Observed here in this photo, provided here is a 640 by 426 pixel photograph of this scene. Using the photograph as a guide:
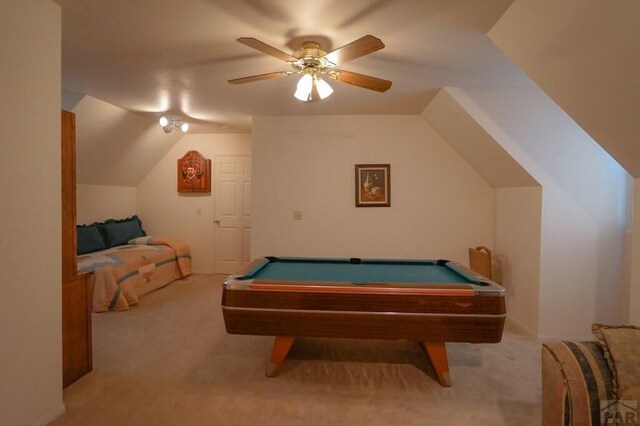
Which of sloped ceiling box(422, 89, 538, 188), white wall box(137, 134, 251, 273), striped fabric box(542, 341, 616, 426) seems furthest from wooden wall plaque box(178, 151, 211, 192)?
striped fabric box(542, 341, 616, 426)

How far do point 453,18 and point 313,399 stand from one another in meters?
2.54

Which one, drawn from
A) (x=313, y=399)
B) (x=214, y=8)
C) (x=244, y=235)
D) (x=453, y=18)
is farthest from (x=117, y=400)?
(x=244, y=235)

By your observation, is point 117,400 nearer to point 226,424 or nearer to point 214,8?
point 226,424

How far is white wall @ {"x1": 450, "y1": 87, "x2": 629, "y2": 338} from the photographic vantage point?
303 centimetres

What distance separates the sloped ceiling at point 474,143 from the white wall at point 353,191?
20cm

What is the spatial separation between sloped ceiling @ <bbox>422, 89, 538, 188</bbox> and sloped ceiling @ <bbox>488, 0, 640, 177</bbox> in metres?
1.13

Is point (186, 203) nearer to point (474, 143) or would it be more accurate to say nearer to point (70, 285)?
point (70, 285)

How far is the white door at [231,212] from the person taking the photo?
227 inches

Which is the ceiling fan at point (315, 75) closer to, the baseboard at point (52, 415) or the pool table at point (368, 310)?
the pool table at point (368, 310)

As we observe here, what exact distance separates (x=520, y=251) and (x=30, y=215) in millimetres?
3996

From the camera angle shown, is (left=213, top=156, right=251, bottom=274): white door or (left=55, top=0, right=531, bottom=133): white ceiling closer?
(left=55, top=0, right=531, bottom=133): white ceiling

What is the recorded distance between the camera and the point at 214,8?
1969mm

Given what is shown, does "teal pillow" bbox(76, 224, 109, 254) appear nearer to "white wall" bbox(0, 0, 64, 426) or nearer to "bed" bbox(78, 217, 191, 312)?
"bed" bbox(78, 217, 191, 312)

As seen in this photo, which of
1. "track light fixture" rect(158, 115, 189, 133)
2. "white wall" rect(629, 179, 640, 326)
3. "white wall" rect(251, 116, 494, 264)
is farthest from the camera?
"track light fixture" rect(158, 115, 189, 133)
